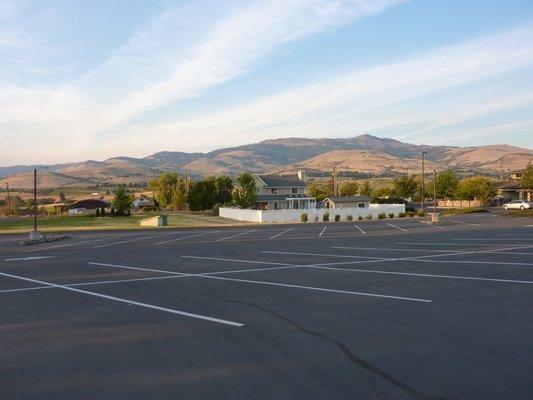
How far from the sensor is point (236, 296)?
42.8 ft

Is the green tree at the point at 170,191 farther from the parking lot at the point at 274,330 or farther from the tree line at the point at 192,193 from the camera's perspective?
the parking lot at the point at 274,330

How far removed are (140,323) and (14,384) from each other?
3476 millimetres

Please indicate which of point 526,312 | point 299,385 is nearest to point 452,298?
point 526,312

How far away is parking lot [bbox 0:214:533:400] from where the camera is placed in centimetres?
680

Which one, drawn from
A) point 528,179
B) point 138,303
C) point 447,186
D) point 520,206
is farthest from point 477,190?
point 138,303

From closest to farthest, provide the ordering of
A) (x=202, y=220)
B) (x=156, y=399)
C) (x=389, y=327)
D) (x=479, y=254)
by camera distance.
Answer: (x=156, y=399) < (x=389, y=327) < (x=479, y=254) < (x=202, y=220)

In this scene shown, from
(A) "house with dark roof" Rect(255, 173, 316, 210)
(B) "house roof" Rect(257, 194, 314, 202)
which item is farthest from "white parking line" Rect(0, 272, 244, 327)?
(A) "house with dark roof" Rect(255, 173, 316, 210)

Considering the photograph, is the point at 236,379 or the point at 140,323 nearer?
the point at 236,379

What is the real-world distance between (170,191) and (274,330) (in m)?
78.8

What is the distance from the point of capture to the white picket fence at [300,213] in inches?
2279

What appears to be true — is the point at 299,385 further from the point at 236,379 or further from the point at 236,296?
the point at 236,296

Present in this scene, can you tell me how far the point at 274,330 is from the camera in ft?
31.2

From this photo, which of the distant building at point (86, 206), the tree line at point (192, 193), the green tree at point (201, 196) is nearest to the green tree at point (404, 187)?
the tree line at point (192, 193)

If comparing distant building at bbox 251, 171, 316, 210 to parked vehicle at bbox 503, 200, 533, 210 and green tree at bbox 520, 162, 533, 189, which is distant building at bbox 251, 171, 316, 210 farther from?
green tree at bbox 520, 162, 533, 189
